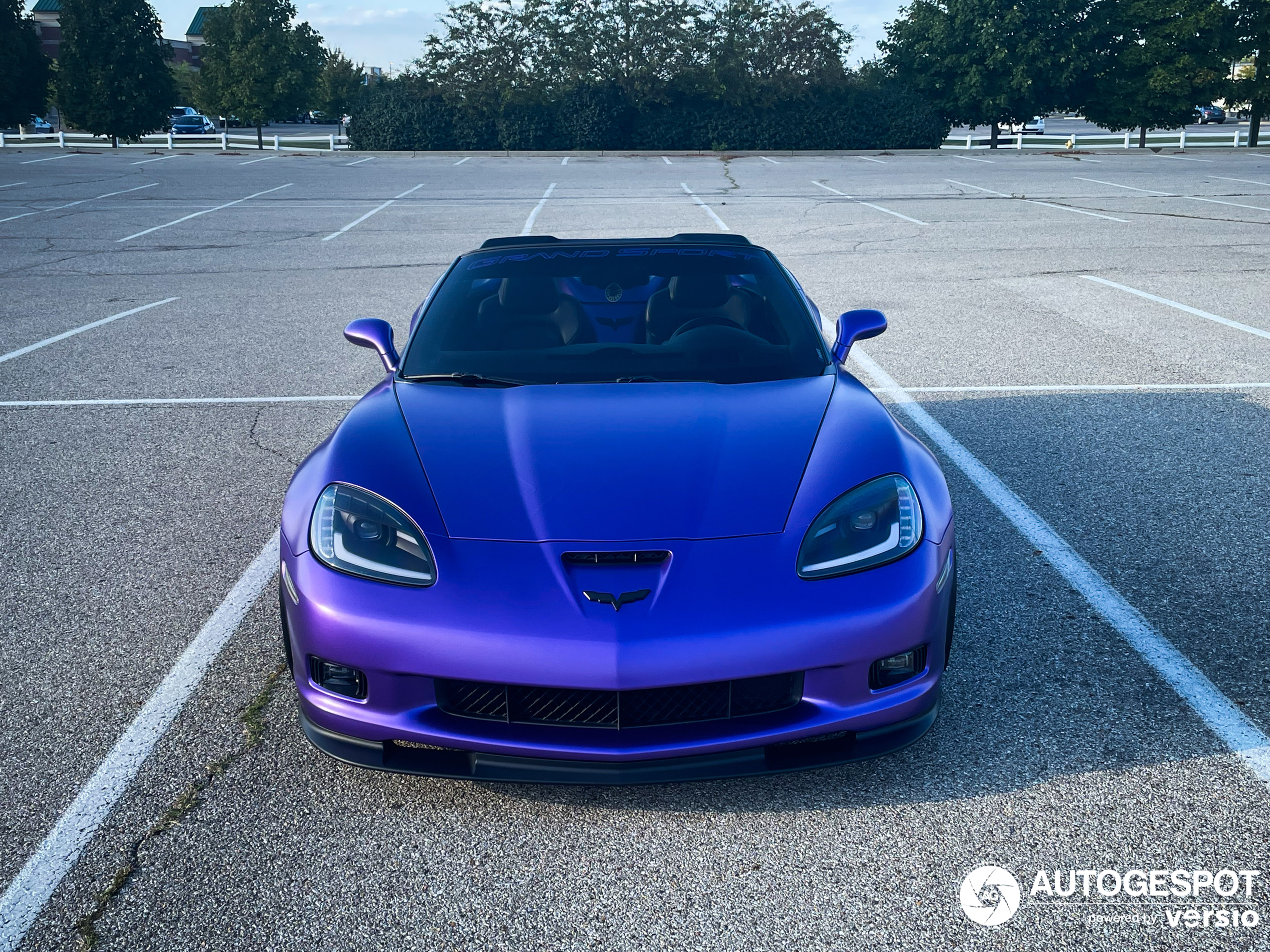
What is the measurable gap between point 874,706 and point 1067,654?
1.24 meters

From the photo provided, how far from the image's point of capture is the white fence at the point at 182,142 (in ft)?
154

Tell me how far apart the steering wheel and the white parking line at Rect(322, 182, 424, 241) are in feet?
46.3

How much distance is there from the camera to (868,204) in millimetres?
22547

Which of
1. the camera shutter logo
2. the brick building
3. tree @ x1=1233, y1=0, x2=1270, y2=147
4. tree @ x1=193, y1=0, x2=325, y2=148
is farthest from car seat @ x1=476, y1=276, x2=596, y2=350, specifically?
the brick building

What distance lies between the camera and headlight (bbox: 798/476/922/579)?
2.77m

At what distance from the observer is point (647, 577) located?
8.77 ft

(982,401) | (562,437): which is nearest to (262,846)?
(562,437)

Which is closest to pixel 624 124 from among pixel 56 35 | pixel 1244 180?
pixel 1244 180

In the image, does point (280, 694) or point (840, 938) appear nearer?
point (840, 938)

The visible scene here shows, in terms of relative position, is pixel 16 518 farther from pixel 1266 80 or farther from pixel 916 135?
pixel 1266 80

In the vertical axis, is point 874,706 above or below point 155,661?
above

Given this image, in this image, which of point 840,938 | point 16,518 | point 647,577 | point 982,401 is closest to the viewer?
point 840,938

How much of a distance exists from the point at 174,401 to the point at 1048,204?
1849cm

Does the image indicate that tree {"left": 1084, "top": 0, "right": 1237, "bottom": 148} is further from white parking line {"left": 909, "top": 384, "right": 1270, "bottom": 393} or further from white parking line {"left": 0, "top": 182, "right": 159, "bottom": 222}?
white parking line {"left": 909, "top": 384, "right": 1270, "bottom": 393}
